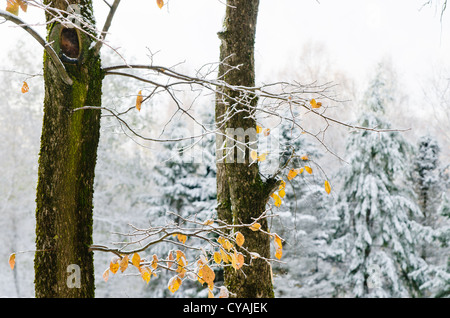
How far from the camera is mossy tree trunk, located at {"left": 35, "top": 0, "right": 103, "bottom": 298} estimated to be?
2.04 metres

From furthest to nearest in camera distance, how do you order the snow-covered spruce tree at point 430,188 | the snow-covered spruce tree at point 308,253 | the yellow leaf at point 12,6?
the snow-covered spruce tree at point 430,188, the snow-covered spruce tree at point 308,253, the yellow leaf at point 12,6

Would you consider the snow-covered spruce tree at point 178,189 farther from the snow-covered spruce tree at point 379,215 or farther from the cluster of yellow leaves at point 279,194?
the cluster of yellow leaves at point 279,194

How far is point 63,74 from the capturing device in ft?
6.65

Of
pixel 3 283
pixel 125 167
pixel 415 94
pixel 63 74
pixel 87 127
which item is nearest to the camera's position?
pixel 63 74

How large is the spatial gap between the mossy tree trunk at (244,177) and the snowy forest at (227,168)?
1 centimetres

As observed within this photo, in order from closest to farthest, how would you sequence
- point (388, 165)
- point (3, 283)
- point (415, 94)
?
1. point (388, 165)
2. point (3, 283)
3. point (415, 94)

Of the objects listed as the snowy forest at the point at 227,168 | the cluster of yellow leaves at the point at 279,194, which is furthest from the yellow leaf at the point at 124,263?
the cluster of yellow leaves at the point at 279,194

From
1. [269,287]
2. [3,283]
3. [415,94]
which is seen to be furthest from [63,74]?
[415,94]

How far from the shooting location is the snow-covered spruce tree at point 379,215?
10.9 m

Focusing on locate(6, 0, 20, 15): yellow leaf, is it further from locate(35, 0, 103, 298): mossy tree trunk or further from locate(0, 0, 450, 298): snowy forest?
locate(35, 0, 103, 298): mossy tree trunk

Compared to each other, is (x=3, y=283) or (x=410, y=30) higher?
(x=410, y=30)

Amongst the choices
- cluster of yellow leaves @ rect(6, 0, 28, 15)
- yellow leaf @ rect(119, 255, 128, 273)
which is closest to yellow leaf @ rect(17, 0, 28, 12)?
cluster of yellow leaves @ rect(6, 0, 28, 15)

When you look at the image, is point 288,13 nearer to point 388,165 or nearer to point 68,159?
point 388,165
